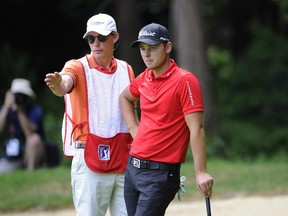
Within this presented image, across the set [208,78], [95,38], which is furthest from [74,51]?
[95,38]

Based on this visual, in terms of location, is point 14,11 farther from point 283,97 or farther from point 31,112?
point 31,112

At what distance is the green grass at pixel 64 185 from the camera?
31.4 feet

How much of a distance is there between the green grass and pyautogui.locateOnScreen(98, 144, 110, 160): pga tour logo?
12.5ft

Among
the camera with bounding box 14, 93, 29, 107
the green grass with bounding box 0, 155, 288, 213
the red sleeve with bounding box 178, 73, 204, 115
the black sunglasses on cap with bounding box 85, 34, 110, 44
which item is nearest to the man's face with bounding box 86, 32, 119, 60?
the black sunglasses on cap with bounding box 85, 34, 110, 44

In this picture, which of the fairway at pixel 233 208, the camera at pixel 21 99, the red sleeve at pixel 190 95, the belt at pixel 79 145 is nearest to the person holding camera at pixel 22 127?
the camera at pixel 21 99

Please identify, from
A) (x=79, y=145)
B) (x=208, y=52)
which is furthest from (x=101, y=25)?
(x=208, y=52)

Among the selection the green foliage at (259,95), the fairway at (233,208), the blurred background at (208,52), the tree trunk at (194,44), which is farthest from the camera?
the green foliage at (259,95)

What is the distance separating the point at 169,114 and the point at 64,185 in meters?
5.48

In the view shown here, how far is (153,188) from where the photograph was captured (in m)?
5.21

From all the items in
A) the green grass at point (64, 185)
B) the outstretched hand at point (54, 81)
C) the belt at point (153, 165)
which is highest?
the outstretched hand at point (54, 81)

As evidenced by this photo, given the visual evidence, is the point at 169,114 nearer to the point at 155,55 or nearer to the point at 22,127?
the point at 155,55

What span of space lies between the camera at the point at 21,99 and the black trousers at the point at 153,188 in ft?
20.2

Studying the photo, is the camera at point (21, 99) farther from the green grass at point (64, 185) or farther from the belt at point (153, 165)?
the belt at point (153, 165)

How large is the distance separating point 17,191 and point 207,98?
6429 mm
